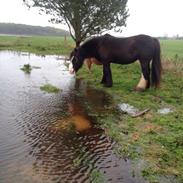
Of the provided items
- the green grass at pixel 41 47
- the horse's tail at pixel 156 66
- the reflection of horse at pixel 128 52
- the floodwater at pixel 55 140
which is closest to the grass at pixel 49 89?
the floodwater at pixel 55 140

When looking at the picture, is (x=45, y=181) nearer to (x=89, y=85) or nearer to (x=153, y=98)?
(x=153, y=98)

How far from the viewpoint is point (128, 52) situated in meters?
13.6

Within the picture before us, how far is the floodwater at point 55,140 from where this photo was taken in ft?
19.2

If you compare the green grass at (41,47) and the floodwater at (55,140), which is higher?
the green grass at (41,47)

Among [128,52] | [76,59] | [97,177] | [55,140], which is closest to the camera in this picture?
[97,177]

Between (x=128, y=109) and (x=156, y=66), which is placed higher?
(x=156, y=66)

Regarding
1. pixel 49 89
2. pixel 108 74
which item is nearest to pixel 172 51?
pixel 108 74

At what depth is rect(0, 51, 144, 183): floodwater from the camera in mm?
5855

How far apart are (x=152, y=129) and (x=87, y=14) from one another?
19480 millimetres

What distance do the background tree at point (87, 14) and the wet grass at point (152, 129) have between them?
12.1 m

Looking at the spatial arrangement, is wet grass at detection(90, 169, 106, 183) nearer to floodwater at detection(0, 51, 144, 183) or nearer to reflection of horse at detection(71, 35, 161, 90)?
floodwater at detection(0, 51, 144, 183)

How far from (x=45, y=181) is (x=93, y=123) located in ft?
11.6

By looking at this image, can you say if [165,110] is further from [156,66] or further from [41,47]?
[41,47]

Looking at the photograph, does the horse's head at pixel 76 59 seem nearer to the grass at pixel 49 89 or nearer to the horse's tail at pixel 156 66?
the grass at pixel 49 89
